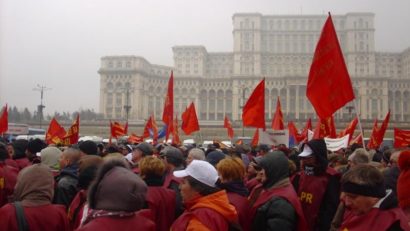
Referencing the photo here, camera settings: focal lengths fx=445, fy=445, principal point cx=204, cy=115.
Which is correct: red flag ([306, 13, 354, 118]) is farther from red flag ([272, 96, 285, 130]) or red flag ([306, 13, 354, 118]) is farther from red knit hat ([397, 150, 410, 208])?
red flag ([272, 96, 285, 130])

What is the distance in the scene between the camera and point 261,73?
10050 cm

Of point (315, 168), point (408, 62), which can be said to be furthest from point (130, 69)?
point (315, 168)

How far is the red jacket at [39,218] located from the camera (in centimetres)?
338

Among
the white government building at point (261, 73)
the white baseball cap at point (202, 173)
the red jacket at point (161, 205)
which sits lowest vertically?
the red jacket at point (161, 205)

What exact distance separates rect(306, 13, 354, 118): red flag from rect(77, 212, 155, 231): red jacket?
512cm

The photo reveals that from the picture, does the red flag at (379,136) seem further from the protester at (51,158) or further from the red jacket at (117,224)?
the red jacket at (117,224)

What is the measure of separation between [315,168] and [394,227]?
2097 millimetres

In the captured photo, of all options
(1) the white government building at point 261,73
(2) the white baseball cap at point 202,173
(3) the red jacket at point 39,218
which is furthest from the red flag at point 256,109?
(1) the white government building at point 261,73

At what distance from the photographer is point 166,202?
4723mm

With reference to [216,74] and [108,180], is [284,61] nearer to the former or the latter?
[216,74]

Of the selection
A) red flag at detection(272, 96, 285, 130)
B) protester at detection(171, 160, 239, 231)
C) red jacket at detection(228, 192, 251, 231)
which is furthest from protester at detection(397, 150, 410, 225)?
red flag at detection(272, 96, 285, 130)

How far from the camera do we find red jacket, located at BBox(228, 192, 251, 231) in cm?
424

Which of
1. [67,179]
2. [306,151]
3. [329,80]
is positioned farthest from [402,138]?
[67,179]

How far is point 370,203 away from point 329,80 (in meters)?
4.53
